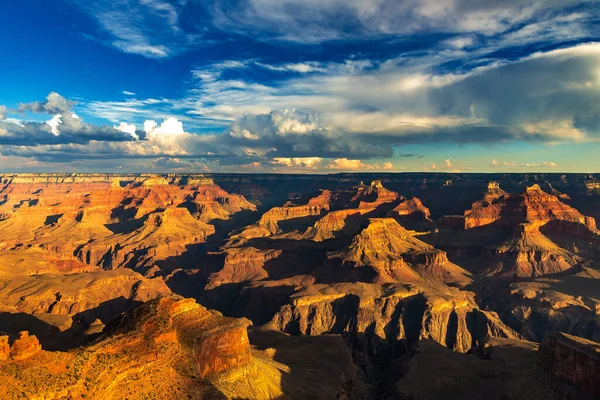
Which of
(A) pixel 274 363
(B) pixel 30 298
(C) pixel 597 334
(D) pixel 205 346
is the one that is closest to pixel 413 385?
(A) pixel 274 363

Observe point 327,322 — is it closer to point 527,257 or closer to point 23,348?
point 23,348

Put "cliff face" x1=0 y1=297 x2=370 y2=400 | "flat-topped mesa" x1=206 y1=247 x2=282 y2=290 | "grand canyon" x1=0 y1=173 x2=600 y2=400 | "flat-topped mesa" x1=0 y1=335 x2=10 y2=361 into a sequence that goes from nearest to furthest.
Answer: "cliff face" x1=0 y1=297 x2=370 y2=400 → "flat-topped mesa" x1=0 y1=335 x2=10 y2=361 → "grand canyon" x1=0 y1=173 x2=600 y2=400 → "flat-topped mesa" x1=206 y1=247 x2=282 y2=290

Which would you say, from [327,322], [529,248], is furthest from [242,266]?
[529,248]

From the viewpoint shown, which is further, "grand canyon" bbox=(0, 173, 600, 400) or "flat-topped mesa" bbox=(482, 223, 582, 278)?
"flat-topped mesa" bbox=(482, 223, 582, 278)

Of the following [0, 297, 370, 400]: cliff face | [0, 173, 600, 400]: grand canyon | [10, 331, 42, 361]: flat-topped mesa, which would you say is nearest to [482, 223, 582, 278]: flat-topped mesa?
[0, 173, 600, 400]: grand canyon

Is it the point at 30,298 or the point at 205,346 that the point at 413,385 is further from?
the point at 30,298

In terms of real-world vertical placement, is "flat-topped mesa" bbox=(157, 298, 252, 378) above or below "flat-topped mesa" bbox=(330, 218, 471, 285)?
above

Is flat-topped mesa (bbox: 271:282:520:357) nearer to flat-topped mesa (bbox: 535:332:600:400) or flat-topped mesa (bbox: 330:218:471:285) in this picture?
flat-topped mesa (bbox: 330:218:471:285)
